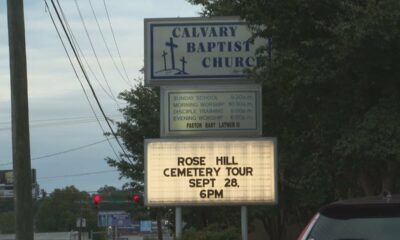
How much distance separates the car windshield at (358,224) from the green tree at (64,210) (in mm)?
94718

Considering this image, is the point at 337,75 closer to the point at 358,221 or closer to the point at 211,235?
the point at 358,221

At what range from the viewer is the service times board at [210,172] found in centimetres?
1485

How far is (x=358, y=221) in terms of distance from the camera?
5781 mm

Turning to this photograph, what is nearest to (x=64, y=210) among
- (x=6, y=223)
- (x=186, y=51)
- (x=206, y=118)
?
(x=6, y=223)

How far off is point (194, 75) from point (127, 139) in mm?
13681

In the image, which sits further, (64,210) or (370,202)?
(64,210)

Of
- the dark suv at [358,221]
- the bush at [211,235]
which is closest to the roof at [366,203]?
the dark suv at [358,221]

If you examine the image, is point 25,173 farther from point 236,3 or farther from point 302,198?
point 302,198

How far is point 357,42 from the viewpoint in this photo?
31.6 feet

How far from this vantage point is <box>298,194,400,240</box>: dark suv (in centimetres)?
564

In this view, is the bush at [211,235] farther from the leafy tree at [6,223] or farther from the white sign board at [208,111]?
the leafy tree at [6,223]

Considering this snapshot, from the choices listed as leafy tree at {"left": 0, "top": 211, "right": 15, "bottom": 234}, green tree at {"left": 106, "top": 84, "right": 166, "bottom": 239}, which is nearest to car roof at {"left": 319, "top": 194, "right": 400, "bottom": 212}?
green tree at {"left": 106, "top": 84, "right": 166, "bottom": 239}

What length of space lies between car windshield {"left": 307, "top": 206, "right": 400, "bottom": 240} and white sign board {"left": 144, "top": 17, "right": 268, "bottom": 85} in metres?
9.71

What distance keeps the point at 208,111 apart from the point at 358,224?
9.63m
